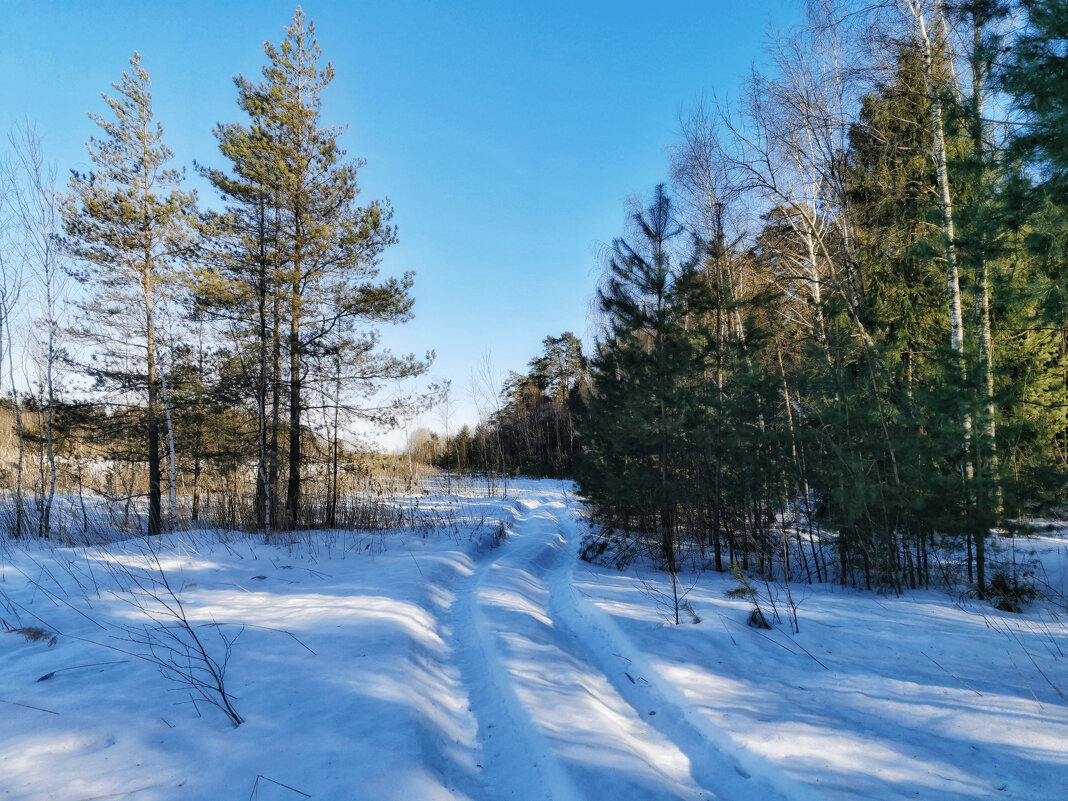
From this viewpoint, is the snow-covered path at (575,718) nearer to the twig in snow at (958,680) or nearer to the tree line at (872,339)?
the twig in snow at (958,680)

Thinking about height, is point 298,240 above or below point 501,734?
above

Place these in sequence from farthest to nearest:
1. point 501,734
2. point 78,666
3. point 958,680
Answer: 1. point 958,680
2. point 78,666
3. point 501,734

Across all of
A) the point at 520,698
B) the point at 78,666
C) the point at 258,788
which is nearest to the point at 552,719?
the point at 520,698

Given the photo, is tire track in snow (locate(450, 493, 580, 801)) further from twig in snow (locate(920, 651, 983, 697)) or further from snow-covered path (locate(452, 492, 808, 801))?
twig in snow (locate(920, 651, 983, 697))

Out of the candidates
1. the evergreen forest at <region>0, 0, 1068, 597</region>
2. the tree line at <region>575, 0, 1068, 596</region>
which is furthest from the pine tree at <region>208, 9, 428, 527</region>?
the tree line at <region>575, 0, 1068, 596</region>

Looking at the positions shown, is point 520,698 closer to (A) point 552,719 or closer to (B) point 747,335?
(A) point 552,719

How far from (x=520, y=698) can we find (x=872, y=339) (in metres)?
8.29

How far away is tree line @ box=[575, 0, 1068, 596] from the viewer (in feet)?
16.7

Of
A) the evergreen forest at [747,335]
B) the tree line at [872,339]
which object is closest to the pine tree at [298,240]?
the evergreen forest at [747,335]

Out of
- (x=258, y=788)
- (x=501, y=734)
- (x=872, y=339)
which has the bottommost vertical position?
(x=501, y=734)

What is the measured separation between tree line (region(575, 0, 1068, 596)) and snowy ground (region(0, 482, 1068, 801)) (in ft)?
6.15

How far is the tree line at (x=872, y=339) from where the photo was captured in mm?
5090

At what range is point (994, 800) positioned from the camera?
2.18 m

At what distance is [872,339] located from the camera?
310 inches
